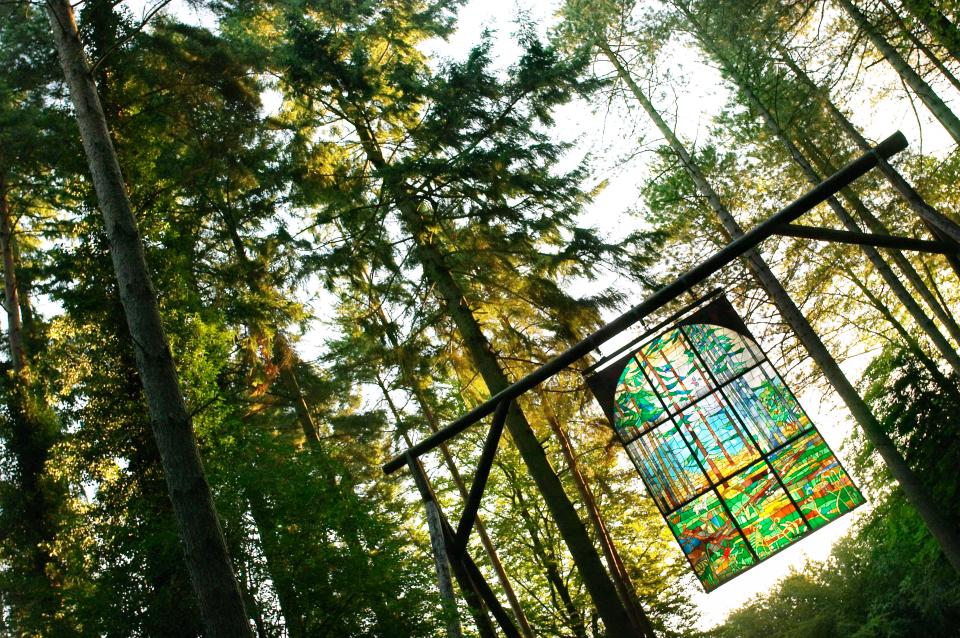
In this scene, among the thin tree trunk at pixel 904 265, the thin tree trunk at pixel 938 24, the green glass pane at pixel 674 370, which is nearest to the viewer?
the green glass pane at pixel 674 370

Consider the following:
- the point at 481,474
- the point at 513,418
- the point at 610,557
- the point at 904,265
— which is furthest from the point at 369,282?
the point at 904,265

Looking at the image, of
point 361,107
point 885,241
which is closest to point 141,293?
point 361,107

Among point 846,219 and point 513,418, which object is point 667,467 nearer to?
point 513,418

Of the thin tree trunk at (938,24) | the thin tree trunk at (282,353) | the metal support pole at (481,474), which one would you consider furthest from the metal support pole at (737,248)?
the thin tree trunk at (282,353)

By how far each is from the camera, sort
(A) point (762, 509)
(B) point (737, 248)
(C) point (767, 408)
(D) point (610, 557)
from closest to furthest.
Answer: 1. (B) point (737, 248)
2. (A) point (762, 509)
3. (C) point (767, 408)
4. (D) point (610, 557)

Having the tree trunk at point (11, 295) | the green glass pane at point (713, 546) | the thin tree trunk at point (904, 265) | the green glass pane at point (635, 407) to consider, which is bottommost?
the green glass pane at point (713, 546)

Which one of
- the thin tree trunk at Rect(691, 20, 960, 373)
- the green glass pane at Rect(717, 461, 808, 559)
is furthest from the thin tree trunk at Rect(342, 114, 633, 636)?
the thin tree trunk at Rect(691, 20, 960, 373)

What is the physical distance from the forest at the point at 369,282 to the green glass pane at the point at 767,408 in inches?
60.4

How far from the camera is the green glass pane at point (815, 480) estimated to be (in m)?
4.85

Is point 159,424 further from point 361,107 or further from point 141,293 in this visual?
point 361,107

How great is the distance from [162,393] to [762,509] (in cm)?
450

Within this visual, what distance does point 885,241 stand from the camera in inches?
183

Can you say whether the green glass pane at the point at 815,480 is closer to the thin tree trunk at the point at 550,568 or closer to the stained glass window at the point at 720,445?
the stained glass window at the point at 720,445

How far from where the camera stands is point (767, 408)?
17.0 ft
